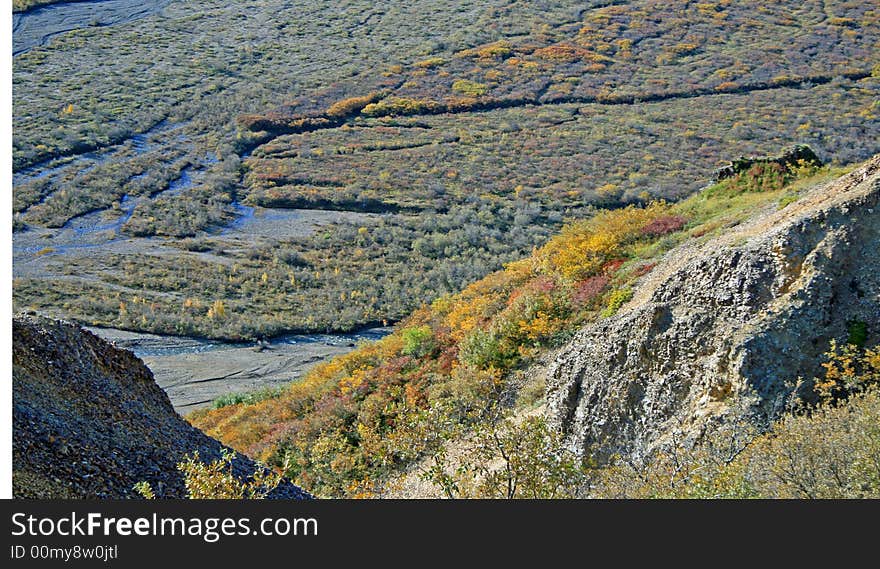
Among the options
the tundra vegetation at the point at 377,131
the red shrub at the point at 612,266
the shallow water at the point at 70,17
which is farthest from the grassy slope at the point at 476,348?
the shallow water at the point at 70,17

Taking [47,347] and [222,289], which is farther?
[222,289]

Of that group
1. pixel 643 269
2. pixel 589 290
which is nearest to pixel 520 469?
pixel 643 269

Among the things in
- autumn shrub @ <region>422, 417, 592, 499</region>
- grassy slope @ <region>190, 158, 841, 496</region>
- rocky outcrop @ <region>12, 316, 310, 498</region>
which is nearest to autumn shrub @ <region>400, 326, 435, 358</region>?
→ grassy slope @ <region>190, 158, 841, 496</region>

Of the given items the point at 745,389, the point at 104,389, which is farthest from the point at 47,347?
the point at 745,389

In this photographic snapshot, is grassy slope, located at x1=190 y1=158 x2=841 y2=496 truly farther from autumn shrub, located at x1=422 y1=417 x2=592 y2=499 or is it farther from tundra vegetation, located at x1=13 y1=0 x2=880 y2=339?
tundra vegetation, located at x1=13 y1=0 x2=880 y2=339

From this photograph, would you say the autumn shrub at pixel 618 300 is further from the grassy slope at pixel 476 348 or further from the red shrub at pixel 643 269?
the red shrub at pixel 643 269

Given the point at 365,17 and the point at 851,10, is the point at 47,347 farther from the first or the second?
the point at 851,10

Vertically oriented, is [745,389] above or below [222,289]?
above
